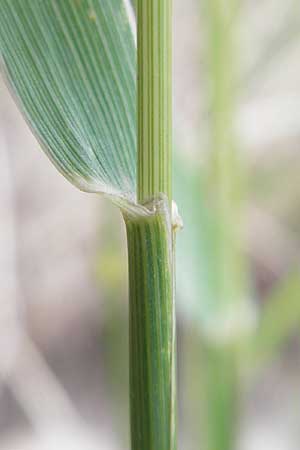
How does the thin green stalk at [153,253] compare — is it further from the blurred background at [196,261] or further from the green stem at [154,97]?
the blurred background at [196,261]

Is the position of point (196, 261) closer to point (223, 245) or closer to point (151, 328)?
point (223, 245)

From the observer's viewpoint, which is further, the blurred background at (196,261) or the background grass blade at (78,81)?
the blurred background at (196,261)

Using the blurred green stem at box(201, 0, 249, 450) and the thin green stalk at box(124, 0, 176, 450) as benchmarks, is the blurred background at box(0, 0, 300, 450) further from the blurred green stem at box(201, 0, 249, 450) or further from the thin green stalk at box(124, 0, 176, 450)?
the thin green stalk at box(124, 0, 176, 450)

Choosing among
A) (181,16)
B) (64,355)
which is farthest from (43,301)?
(181,16)

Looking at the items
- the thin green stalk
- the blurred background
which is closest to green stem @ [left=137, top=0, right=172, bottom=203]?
the thin green stalk

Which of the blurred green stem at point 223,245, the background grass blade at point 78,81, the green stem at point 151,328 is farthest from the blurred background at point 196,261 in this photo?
the green stem at point 151,328

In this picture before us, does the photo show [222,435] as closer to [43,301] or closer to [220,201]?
[220,201]
